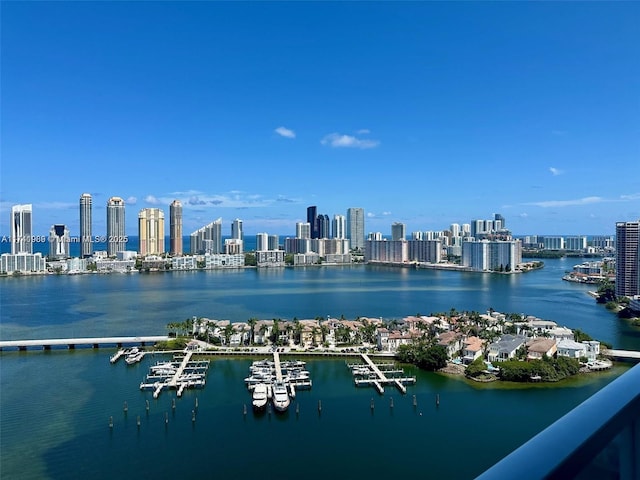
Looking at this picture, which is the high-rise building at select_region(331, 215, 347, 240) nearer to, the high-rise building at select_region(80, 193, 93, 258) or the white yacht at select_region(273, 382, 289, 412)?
the high-rise building at select_region(80, 193, 93, 258)

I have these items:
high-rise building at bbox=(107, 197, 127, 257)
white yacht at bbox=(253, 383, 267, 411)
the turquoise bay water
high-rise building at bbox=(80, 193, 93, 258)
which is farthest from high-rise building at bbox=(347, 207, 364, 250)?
white yacht at bbox=(253, 383, 267, 411)

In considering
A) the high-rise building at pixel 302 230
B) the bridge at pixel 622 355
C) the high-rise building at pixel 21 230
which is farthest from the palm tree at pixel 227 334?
the high-rise building at pixel 302 230

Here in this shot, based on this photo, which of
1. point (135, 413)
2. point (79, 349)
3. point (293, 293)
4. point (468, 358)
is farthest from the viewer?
point (293, 293)

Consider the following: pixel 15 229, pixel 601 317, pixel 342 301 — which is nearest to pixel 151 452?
pixel 342 301

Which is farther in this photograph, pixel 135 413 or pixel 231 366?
pixel 231 366

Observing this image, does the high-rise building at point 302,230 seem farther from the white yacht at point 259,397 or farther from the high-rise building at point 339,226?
the white yacht at point 259,397

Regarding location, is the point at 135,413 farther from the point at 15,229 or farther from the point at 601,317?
the point at 15,229

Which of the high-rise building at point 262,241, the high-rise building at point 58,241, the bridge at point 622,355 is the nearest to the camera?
the bridge at point 622,355
